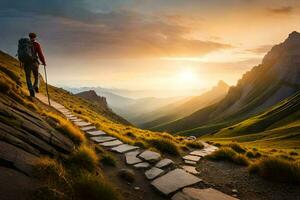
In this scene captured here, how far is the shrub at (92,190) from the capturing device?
24.8 ft

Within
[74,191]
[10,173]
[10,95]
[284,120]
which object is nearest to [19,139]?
[10,173]

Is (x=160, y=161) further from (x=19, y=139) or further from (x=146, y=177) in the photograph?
(x=19, y=139)

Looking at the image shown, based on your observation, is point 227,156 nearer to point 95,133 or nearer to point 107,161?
point 107,161

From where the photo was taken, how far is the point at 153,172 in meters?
11.6

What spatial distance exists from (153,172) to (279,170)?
5.05 meters

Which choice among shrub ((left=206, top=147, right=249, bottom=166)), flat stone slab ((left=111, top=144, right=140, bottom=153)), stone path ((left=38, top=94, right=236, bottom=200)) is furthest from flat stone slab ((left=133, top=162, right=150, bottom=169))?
shrub ((left=206, top=147, right=249, bottom=166))

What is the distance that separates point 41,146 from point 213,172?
7480 millimetres

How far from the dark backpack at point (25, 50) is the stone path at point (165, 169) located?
274 inches

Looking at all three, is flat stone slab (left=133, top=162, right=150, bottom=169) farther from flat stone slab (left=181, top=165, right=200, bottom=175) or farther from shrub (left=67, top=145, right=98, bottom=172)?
shrub (left=67, top=145, right=98, bottom=172)

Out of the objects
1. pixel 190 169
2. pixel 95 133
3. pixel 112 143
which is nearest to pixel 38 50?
pixel 95 133

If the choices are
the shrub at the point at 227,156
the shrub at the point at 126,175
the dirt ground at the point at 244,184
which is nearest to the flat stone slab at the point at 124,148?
the shrub at the point at 126,175

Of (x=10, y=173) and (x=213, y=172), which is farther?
(x=213, y=172)

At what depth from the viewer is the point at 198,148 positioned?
1900 centimetres

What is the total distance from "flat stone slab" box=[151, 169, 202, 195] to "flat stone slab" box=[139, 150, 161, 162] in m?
1.72
